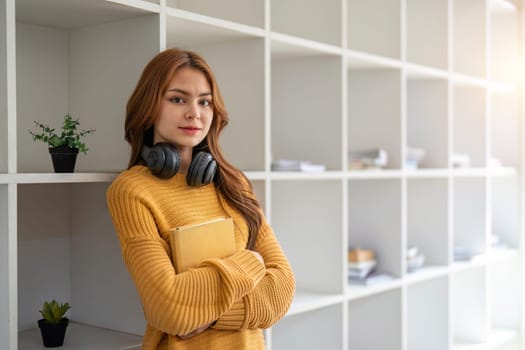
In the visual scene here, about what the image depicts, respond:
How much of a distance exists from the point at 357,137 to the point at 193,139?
1.38 meters

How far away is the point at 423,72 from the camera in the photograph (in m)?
2.92

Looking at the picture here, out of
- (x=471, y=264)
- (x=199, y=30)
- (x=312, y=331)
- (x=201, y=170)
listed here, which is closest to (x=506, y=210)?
Answer: (x=471, y=264)

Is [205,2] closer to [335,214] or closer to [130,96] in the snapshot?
[130,96]

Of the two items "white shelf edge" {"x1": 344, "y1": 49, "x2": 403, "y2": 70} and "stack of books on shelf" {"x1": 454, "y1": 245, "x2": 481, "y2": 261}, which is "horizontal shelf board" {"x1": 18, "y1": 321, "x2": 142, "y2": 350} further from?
"stack of books on shelf" {"x1": 454, "y1": 245, "x2": 481, "y2": 261}

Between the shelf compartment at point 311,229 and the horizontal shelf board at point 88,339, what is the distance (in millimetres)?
866

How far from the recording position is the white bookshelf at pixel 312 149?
185cm

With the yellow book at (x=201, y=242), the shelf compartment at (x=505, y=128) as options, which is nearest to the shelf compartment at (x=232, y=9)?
the yellow book at (x=201, y=242)

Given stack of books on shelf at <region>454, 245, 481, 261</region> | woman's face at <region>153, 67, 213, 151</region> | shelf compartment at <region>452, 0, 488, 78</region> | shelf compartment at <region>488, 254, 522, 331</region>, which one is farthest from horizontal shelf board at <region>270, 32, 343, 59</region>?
shelf compartment at <region>488, 254, 522, 331</region>

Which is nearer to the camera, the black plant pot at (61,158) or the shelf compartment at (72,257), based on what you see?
the black plant pot at (61,158)

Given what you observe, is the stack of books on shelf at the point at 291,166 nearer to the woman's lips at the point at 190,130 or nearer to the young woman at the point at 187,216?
the young woman at the point at 187,216

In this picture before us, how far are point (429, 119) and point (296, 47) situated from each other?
1.13 meters

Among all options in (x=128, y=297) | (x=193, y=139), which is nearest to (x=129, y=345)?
(x=128, y=297)

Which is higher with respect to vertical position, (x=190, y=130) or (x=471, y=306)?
(x=190, y=130)

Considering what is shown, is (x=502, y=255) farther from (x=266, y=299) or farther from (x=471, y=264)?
(x=266, y=299)
